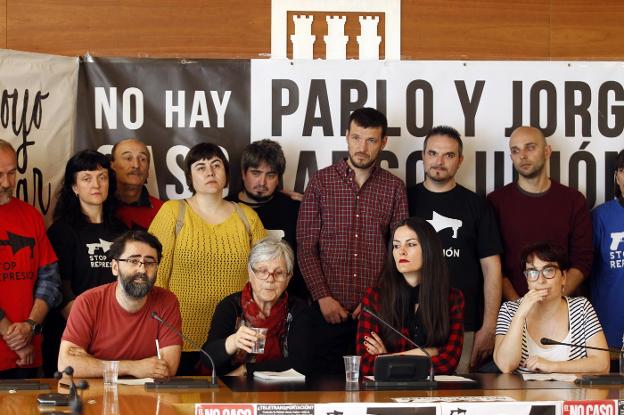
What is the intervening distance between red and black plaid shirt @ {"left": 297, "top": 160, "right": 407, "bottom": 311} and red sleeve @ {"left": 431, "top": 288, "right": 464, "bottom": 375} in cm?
86

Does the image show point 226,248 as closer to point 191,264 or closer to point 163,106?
point 191,264

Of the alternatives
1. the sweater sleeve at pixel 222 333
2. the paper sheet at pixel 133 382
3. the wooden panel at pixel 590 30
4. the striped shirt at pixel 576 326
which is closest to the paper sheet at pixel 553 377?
the striped shirt at pixel 576 326

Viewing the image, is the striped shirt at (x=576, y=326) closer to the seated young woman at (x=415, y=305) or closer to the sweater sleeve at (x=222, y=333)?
the seated young woman at (x=415, y=305)

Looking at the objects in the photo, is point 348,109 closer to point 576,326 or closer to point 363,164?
point 363,164

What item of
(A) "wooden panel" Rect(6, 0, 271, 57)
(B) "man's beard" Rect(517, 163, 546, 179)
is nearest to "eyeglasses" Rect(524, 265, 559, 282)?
(B) "man's beard" Rect(517, 163, 546, 179)

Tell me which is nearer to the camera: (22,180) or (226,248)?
(226,248)

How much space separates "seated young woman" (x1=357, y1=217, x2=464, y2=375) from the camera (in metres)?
4.42

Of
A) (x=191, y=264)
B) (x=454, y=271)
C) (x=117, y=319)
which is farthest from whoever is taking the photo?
(x=454, y=271)

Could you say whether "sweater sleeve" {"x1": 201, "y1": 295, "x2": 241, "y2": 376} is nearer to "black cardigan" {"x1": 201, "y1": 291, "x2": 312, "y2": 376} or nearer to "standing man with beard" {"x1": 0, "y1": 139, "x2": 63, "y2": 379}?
"black cardigan" {"x1": 201, "y1": 291, "x2": 312, "y2": 376}

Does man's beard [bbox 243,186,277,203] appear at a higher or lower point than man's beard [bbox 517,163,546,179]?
lower

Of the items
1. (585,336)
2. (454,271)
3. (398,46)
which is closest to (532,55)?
(398,46)

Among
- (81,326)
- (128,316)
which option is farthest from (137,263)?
(81,326)

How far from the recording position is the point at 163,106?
5934 millimetres

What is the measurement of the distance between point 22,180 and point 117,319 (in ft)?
5.44
